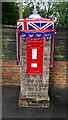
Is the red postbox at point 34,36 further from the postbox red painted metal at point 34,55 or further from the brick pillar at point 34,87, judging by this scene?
the brick pillar at point 34,87

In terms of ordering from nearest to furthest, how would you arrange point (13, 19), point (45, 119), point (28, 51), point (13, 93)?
point (45, 119) < point (28, 51) < point (13, 93) < point (13, 19)

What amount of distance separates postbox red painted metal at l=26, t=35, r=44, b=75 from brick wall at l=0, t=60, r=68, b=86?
1176 millimetres

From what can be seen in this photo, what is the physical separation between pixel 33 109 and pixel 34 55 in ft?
4.17

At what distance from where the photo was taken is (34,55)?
9.12 feet

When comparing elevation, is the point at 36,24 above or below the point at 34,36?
above

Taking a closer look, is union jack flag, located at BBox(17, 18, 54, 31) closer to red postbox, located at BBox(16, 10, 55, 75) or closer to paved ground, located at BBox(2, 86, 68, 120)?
red postbox, located at BBox(16, 10, 55, 75)

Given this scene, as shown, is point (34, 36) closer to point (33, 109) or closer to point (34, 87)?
point (34, 87)

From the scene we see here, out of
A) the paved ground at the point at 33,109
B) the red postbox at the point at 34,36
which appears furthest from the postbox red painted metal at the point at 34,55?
the paved ground at the point at 33,109

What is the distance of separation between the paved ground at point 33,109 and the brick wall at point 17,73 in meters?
0.47

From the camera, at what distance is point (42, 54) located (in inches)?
110

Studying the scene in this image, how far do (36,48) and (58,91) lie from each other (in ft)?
5.55

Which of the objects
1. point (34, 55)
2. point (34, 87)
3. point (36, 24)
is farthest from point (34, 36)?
point (34, 87)

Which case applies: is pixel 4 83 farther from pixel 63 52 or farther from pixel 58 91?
pixel 63 52

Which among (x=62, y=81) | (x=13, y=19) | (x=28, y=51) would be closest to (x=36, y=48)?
(x=28, y=51)
